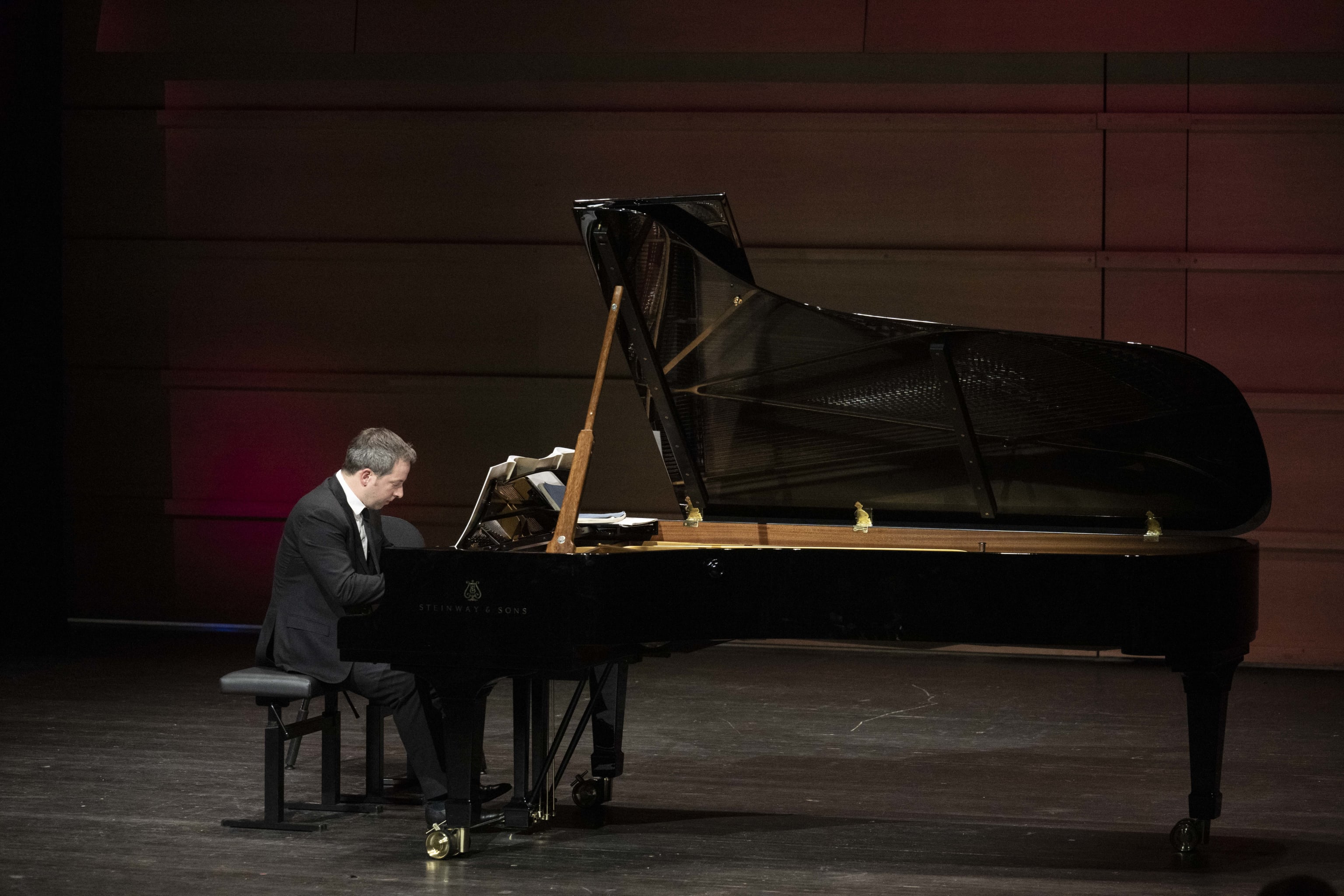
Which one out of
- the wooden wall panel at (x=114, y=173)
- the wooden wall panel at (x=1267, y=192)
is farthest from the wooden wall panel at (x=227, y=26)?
the wooden wall panel at (x=1267, y=192)

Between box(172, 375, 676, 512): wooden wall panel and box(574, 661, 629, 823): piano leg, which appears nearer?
box(574, 661, 629, 823): piano leg

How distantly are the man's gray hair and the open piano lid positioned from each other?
0.63 meters

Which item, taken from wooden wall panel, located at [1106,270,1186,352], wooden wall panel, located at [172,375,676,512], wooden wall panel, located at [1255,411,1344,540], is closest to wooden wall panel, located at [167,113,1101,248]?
wooden wall panel, located at [1106,270,1186,352]

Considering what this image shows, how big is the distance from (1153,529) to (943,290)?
113 inches

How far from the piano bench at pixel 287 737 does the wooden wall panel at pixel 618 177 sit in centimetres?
346

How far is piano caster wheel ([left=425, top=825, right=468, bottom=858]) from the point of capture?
347 centimetres

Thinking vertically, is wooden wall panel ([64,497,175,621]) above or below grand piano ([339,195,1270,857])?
below

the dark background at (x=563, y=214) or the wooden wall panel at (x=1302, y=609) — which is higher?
the dark background at (x=563, y=214)

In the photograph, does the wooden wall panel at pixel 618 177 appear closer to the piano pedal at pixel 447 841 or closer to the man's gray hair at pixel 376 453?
the man's gray hair at pixel 376 453

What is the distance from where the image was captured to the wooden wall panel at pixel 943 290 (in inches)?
257

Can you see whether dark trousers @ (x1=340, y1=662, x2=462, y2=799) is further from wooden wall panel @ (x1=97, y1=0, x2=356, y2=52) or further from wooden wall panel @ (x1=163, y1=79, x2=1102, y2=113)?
wooden wall panel @ (x1=97, y1=0, x2=356, y2=52)

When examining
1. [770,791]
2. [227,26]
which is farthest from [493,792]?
[227,26]

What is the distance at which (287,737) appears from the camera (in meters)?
3.74

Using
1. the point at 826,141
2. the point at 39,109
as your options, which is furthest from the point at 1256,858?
the point at 39,109
